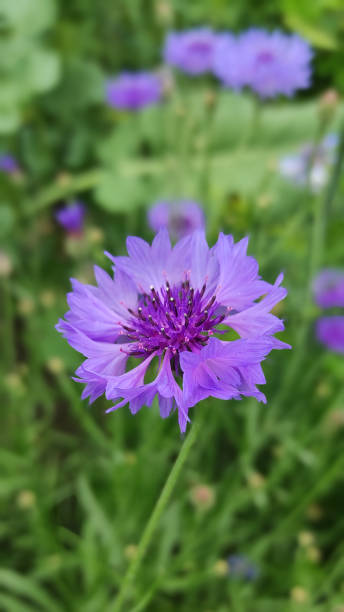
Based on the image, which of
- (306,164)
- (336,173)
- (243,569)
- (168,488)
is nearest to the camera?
(168,488)

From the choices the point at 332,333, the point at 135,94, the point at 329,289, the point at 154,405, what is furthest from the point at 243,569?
the point at 135,94

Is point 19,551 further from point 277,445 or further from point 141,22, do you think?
point 141,22

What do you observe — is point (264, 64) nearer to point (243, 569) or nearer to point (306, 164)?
point (306, 164)

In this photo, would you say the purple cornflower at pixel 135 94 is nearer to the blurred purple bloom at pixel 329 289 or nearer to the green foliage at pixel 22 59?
the green foliage at pixel 22 59

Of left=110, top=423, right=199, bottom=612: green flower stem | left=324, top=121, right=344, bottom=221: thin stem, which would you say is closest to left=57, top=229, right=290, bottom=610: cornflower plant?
left=110, top=423, right=199, bottom=612: green flower stem

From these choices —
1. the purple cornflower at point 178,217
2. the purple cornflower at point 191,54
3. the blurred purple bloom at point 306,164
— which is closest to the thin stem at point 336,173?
the purple cornflower at point 178,217
